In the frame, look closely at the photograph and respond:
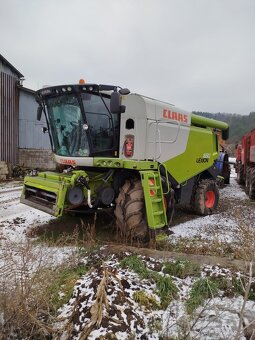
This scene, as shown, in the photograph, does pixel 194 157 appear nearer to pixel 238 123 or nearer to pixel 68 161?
pixel 68 161

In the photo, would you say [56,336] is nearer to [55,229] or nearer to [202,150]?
[55,229]

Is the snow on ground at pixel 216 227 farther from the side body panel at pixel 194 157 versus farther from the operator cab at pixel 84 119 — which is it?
the operator cab at pixel 84 119

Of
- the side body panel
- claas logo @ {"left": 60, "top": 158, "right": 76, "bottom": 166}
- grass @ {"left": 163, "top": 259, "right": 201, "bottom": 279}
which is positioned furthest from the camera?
the side body panel

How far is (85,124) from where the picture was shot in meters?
5.98

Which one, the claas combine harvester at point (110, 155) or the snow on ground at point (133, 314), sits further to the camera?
the claas combine harvester at point (110, 155)

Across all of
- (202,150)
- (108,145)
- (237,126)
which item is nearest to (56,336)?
(108,145)

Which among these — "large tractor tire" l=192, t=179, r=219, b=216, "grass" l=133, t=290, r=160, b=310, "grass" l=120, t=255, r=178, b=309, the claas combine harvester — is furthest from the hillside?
"grass" l=133, t=290, r=160, b=310

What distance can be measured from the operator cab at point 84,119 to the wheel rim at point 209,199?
11.1ft

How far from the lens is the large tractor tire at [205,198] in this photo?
8281 millimetres

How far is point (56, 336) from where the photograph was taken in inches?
116

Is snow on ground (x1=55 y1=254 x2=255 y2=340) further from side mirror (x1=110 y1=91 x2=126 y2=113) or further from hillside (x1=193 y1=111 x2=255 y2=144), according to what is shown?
hillside (x1=193 y1=111 x2=255 y2=144)

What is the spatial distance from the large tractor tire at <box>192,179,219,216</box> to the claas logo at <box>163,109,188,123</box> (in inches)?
70.6

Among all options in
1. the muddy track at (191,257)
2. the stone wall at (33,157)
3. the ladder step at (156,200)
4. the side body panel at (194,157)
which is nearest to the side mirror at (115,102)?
the ladder step at (156,200)

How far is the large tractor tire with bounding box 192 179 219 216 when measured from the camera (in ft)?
27.2
